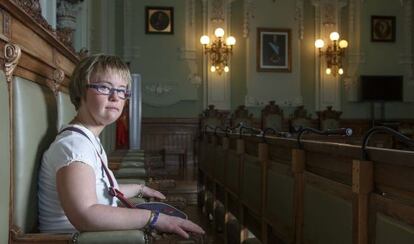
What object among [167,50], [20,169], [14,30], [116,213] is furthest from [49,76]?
[167,50]

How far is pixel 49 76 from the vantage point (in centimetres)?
191

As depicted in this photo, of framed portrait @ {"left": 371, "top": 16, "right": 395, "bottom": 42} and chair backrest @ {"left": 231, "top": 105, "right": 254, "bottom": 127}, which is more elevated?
framed portrait @ {"left": 371, "top": 16, "right": 395, "bottom": 42}

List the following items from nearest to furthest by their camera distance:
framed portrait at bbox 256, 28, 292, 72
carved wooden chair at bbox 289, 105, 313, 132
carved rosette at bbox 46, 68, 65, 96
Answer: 1. carved rosette at bbox 46, 68, 65, 96
2. carved wooden chair at bbox 289, 105, 313, 132
3. framed portrait at bbox 256, 28, 292, 72

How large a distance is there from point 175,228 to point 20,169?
48 cm

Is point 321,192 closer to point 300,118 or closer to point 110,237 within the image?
point 110,237

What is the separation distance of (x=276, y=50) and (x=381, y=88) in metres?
2.37

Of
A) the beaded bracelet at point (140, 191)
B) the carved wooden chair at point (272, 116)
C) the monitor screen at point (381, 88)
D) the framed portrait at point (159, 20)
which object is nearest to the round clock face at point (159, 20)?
the framed portrait at point (159, 20)

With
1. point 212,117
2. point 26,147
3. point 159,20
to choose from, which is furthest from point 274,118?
point 26,147

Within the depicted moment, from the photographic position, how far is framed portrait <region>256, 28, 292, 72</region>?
9977 millimetres

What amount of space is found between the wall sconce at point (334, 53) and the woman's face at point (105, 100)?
8721mm

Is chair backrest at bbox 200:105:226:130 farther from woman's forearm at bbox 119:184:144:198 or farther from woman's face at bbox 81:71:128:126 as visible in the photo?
woman's face at bbox 81:71:128:126

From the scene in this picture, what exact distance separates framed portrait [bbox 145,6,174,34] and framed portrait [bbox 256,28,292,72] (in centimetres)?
186

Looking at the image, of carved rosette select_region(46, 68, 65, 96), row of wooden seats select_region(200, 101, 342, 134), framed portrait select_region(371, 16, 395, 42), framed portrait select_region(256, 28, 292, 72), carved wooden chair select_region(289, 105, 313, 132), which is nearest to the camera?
carved rosette select_region(46, 68, 65, 96)

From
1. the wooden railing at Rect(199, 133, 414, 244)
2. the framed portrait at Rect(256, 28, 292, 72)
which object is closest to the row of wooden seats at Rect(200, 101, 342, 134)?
the framed portrait at Rect(256, 28, 292, 72)
